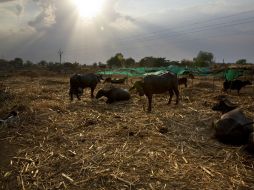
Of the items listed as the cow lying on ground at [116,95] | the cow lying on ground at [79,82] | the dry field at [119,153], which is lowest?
the dry field at [119,153]

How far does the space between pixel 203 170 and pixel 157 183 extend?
128 cm

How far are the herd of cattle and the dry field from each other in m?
0.40

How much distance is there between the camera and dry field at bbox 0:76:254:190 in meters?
7.07

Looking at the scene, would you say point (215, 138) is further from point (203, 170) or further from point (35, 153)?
point (35, 153)

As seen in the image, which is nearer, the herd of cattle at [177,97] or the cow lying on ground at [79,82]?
the herd of cattle at [177,97]

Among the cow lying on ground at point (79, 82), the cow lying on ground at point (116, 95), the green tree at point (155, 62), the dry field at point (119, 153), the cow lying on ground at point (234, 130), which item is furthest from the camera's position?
the green tree at point (155, 62)

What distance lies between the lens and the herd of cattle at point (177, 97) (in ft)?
31.1

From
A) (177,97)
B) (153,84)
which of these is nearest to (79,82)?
(153,84)

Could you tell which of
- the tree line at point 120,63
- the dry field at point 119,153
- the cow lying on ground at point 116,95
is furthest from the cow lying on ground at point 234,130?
the tree line at point 120,63

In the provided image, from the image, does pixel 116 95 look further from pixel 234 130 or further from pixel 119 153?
pixel 119 153

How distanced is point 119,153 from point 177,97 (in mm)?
8688

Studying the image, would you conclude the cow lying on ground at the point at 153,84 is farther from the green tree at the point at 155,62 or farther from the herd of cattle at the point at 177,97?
the green tree at the point at 155,62

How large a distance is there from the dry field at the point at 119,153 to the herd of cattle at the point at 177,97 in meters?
0.40

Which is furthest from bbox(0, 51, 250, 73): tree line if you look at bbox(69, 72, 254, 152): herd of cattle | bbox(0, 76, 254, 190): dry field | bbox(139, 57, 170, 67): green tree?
bbox(0, 76, 254, 190): dry field
